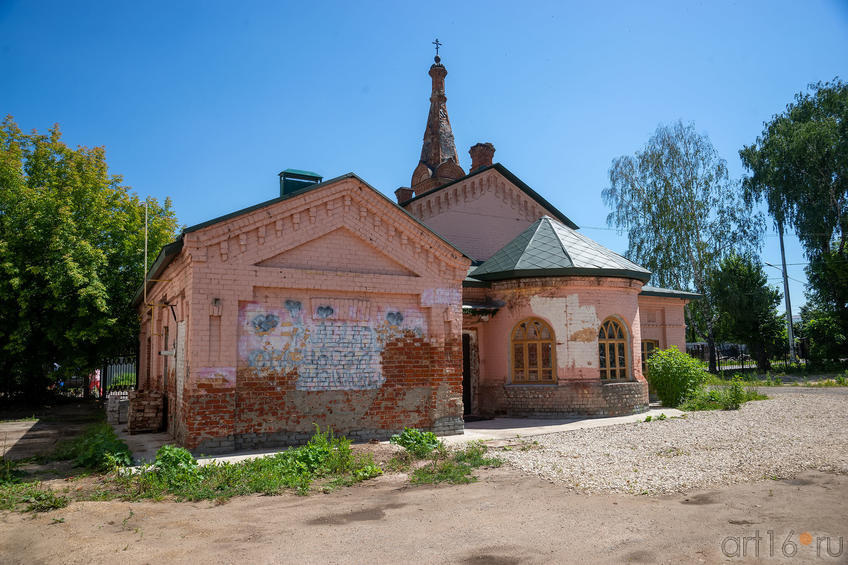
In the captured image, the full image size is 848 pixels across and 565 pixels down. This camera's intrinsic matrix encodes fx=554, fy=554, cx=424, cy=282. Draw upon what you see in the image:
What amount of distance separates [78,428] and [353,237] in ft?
30.3

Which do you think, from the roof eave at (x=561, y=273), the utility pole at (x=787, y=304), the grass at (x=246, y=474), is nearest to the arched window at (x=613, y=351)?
the roof eave at (x=561, y=273)

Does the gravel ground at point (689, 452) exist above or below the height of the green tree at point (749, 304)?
below

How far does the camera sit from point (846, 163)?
28.3 m

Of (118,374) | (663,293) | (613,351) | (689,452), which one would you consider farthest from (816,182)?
(118,374)

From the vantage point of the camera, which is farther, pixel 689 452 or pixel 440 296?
pixel 440 296

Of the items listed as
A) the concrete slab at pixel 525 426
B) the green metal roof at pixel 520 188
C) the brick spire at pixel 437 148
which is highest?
the brick spire at pixel 437 148

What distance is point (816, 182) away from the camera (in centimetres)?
2958

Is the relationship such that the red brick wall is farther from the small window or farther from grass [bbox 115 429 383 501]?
the small window

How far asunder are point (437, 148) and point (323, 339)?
50.2ft

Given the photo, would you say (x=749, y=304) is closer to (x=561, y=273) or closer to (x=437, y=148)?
(x=437, y=148)

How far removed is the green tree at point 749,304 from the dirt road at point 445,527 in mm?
25082

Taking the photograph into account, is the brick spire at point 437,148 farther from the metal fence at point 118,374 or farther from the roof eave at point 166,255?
the metal fence at point 118,374

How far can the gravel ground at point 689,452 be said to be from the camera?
732 centimetres

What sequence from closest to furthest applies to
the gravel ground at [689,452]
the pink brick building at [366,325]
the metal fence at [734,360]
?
the gravel ground at [689,452] < the pink brick building at [366,325] < the metal fence at [734,360]
